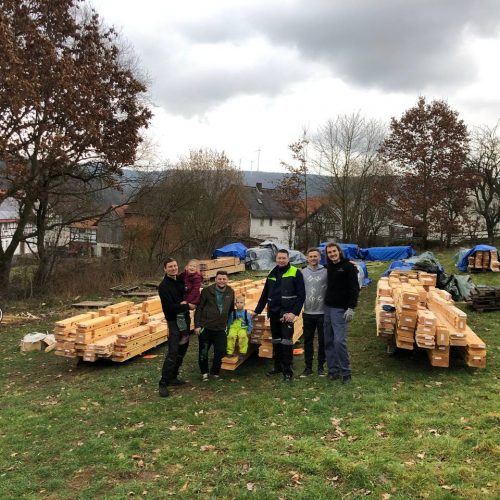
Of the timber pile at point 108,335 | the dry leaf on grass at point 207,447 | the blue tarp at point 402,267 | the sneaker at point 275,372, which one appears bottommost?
the dry leaf on grass at point 207,447

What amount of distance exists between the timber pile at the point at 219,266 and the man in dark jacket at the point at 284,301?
1317 cm

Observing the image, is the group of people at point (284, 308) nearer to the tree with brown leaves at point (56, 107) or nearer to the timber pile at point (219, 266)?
the tree with brown leaves at point (56, 107)

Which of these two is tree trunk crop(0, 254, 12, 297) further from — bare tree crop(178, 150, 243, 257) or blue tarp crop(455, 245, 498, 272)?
blue tarp crop(455, 245, 498, 272)

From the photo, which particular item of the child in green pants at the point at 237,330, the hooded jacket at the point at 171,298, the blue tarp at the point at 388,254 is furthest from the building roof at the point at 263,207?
the hooded jacket at the point at 171,298

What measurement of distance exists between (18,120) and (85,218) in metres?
7.01

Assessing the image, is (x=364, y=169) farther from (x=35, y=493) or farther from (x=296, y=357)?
(x=35, y=493)

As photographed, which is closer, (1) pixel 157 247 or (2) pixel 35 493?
(2) pixel 35 493

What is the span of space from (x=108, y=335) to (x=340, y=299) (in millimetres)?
4957

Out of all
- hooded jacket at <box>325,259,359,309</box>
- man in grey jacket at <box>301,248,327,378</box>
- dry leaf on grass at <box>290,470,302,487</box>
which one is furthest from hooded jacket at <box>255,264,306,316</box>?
dry leaf on grass at <box>290,470,302,487</box>

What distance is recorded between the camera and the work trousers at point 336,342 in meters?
6.47

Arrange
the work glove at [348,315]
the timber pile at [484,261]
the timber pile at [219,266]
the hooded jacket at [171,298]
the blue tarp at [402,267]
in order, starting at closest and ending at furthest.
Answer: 1. the work glove at [348,315]
2. the hooded jacket at [171,298]
3. the blue tarp at [402,267]
4. the timber pile at [484,261]
5. the timber pile at [219,266]

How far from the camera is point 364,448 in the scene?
4.57 metres

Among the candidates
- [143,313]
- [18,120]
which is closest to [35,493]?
[143,313]

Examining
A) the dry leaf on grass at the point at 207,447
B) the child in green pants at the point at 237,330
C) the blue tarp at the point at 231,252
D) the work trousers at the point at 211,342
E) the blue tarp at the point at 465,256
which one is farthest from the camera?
the blue tarp at the point at 231,252
